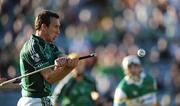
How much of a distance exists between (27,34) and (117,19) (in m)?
2.16

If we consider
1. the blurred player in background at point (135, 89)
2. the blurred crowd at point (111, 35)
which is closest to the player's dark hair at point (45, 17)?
the blurred player in background at point (135, 89)

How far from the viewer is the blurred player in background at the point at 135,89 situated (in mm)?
12758

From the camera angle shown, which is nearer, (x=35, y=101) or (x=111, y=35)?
(x=35, y=101)

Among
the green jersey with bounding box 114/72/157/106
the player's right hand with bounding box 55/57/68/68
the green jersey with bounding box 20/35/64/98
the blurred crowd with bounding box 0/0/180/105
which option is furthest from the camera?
the blurred crowd with bounding box 0/0/180/105

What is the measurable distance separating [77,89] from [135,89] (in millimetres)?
1060

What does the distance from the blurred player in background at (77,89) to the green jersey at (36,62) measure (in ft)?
16.9

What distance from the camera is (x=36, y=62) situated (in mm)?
7328

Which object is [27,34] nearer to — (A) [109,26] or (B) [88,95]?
(A) [109,26]

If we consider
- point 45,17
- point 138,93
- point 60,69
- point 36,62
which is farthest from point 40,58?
point 138,93

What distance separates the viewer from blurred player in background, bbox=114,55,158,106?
41.9ft

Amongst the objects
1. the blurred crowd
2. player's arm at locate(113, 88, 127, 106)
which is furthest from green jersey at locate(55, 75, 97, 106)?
the blurred crowd

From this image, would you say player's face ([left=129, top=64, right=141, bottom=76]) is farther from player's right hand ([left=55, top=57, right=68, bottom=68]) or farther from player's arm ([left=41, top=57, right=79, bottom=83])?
player's right hand ([left=55, top=57, right=68, bottom=68])

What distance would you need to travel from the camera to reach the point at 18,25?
17.2 m

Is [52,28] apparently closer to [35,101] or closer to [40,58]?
[40,58]
